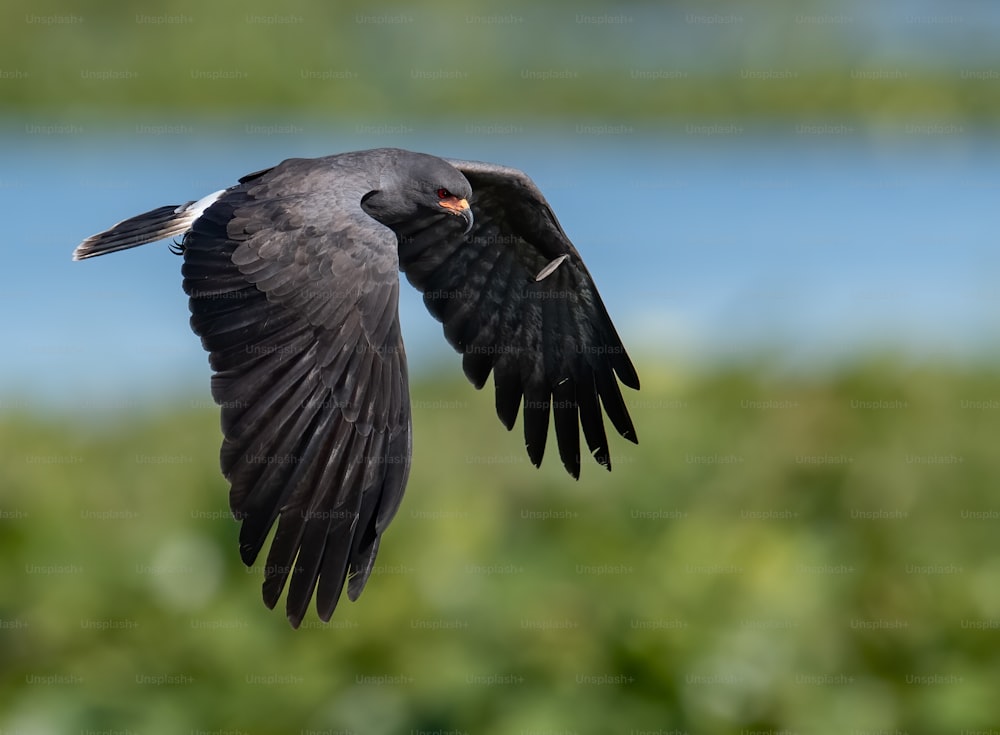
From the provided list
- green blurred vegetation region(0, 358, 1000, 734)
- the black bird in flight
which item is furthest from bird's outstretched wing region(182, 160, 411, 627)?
green blurred vegetation region(0, 358, 1000, 734)

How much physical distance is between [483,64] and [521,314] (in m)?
10.9

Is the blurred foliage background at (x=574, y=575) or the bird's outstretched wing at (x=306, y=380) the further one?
the blurred foliage background at (x=574, y=575)

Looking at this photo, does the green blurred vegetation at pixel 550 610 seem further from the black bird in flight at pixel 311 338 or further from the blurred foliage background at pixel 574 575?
the black bird in flight at pixel 311 338

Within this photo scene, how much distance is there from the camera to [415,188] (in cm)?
487

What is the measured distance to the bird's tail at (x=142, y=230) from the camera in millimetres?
4977

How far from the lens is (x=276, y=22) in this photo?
14867 mm

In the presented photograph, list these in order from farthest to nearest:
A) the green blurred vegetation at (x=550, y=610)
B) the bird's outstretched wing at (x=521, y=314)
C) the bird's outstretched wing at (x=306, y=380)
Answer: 1. the bird's outstretched wing at (x=521, y=314)
2. the green blurred vegetation at (x=550, y=610)
3. the bird's outstretched wing at (x=306, y=380)

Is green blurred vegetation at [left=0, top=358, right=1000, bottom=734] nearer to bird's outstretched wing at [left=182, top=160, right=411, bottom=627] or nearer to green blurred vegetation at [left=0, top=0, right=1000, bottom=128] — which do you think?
bird's outstretched wing at [left=182, top=160, right=411, bottom=627]

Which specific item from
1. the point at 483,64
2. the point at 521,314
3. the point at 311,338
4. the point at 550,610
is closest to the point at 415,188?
the point at 521,314

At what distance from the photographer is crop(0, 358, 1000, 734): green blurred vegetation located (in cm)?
476

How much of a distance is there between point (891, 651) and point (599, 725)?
4.58ft

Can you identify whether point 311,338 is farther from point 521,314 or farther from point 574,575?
point 574,575

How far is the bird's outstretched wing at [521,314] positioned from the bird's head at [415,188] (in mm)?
465

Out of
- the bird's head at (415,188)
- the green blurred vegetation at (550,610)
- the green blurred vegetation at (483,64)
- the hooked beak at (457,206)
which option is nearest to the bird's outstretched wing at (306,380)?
the bird's head at (415,188)
